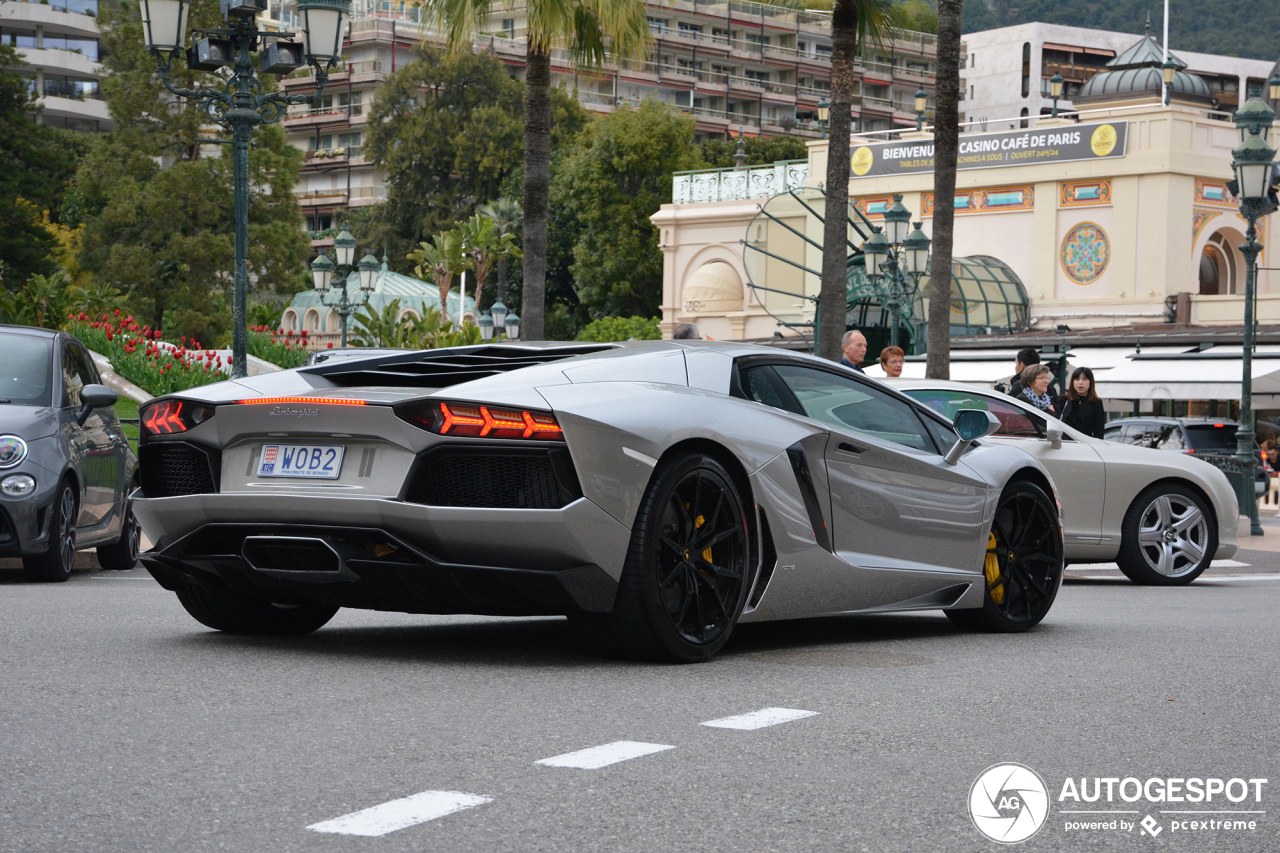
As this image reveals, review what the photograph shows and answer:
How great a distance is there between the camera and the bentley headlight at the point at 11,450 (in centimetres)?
1081

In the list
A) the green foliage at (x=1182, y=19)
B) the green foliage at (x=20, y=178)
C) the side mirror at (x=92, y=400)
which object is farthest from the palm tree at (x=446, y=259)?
the green foliage at (x=1182, y=19)

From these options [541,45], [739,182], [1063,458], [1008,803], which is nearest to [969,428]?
[1008,803]

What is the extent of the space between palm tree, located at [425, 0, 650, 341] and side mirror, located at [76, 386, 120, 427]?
10.8m

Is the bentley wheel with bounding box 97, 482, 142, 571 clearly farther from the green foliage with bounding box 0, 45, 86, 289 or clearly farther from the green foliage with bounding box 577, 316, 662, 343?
the green foliage with bounding box 577, 316, 662, 343

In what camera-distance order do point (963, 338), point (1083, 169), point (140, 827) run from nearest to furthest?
point (140, 827) → point (963, 338) → point (1083, 169)

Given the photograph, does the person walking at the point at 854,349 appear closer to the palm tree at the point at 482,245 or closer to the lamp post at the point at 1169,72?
the lamp post at the point at 1169,72

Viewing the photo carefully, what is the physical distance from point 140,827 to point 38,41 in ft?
380

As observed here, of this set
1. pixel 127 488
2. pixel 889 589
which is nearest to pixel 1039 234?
pixel 127 488

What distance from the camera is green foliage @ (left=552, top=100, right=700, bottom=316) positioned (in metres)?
75.7

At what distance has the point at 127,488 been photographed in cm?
1308

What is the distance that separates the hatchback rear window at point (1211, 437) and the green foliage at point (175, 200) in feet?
94.2

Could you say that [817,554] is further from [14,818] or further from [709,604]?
[14,818]

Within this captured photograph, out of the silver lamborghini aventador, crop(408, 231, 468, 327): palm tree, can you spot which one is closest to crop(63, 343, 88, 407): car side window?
the silver lamborghini aventador

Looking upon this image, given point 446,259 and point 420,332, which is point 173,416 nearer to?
point 420,332
